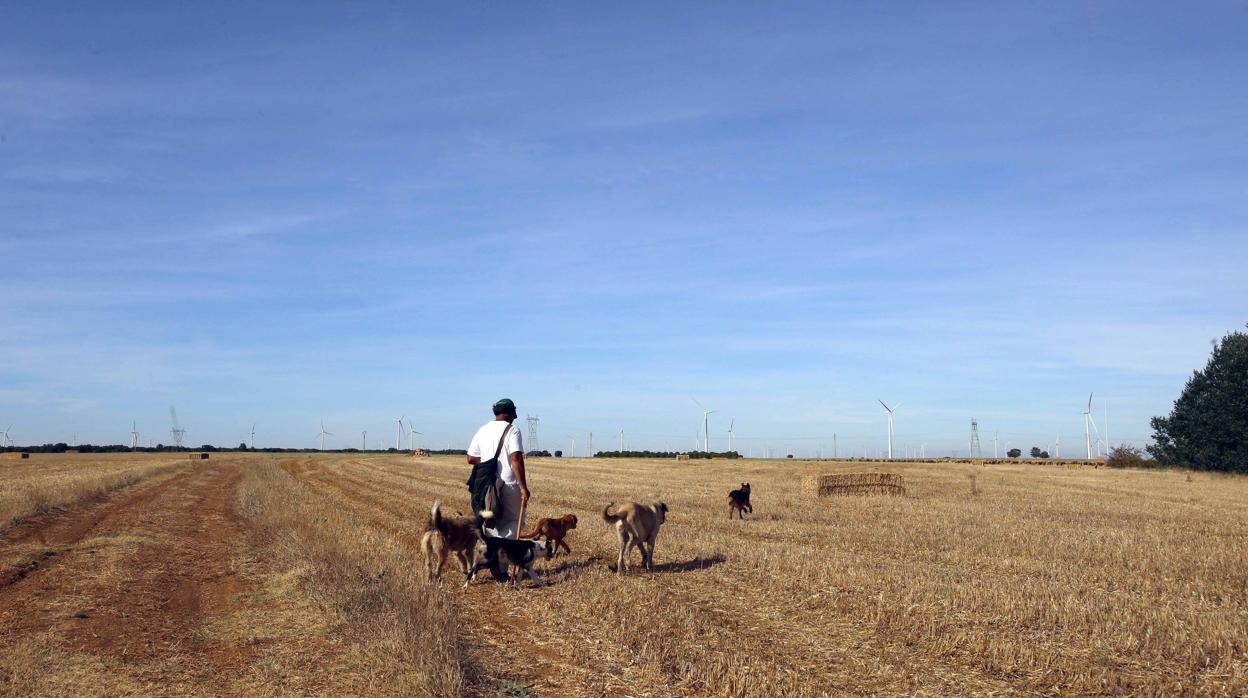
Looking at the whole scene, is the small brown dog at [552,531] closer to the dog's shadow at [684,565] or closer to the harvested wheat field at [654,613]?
the harvested wheat field at [654,613]

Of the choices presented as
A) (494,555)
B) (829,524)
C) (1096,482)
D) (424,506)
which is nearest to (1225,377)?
(1096,482)

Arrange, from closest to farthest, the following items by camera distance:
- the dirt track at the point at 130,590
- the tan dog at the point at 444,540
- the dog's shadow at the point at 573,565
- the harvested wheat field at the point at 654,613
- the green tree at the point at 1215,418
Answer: the harvested wheat field at the point at 654,613, the dirt track at the point at 130,590, the tan dog at the point at 444,540, the dog's shadow at the point at 573,565, the green tree at the point at 1215,418

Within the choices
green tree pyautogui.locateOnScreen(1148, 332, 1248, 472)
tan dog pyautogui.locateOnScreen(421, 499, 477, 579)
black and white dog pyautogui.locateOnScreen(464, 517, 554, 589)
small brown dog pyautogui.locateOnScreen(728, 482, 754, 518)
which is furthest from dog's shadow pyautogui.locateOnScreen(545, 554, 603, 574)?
green tree pyautogui.locateOnScreen(1148, 332, 1248, 472)

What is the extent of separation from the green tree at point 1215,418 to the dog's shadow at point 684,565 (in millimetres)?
56619

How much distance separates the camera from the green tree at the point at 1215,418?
181ft

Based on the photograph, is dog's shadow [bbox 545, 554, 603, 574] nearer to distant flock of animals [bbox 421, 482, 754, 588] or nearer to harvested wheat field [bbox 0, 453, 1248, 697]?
harvested wheat field [bbox 0, 453, 1248, 697]

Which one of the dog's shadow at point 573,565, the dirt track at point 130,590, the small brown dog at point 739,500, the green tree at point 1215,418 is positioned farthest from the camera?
the green tree at point 1215,418

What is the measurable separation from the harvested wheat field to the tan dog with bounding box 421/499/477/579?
13.0 inches

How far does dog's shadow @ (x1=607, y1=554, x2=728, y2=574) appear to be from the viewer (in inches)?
482

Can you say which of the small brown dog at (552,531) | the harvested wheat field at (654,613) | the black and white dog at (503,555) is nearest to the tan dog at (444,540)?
the black and white dog at (503,555)

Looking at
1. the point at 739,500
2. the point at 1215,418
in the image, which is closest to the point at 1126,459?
the point at 1215,418

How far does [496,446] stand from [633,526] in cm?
227

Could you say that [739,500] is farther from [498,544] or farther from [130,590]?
[130,590]

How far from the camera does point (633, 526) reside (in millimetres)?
12039
